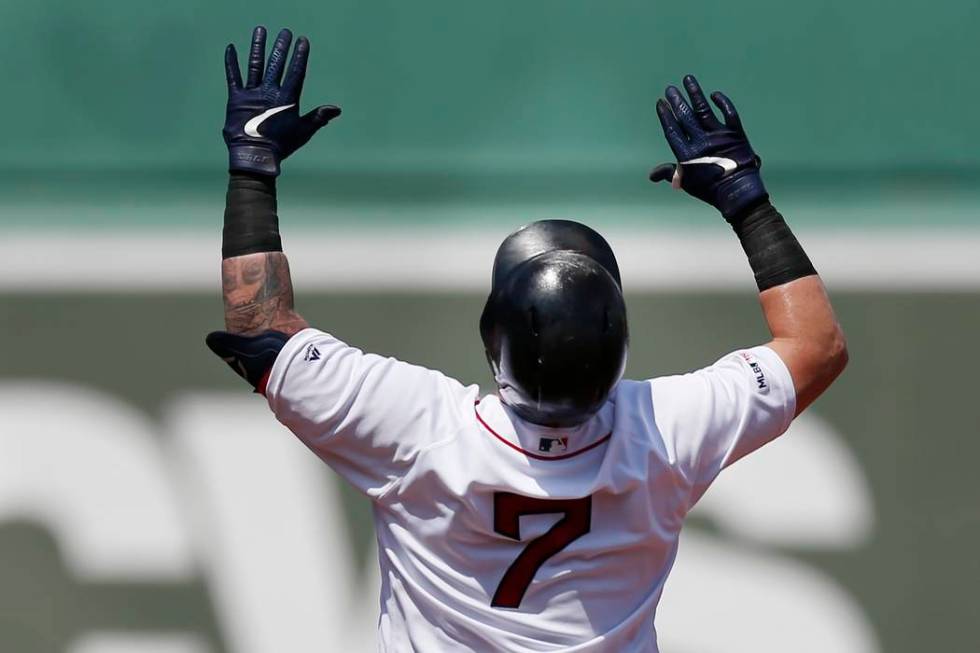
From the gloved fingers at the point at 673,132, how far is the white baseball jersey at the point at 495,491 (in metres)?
0.40

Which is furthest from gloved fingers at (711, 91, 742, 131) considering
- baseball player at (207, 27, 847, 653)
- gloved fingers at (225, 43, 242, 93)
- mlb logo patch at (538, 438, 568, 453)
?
gloved fingers at (225, 43, 242, 93)

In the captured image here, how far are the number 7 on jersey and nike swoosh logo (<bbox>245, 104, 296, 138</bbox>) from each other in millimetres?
597

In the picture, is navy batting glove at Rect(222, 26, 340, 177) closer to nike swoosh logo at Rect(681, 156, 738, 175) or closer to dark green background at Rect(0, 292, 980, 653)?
nike swoosh logo at Rect(681, 156, 738, 175)

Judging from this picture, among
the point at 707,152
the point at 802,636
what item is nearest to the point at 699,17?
the point at 707,152

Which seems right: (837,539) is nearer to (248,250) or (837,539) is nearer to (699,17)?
(699,17)

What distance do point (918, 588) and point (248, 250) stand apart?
194 cm

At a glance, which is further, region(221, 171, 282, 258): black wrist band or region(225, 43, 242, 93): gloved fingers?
region(225, 43, 242, 93): gloved fingers

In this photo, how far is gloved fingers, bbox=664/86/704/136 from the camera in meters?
1.75

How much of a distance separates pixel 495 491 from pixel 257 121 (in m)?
0.58

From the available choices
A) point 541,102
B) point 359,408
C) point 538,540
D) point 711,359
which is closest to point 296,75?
point 359,408

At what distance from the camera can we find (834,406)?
9.37 ft

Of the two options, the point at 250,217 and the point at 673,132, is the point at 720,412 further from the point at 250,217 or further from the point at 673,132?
the point at 250,217

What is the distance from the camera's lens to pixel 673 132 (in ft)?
5.78

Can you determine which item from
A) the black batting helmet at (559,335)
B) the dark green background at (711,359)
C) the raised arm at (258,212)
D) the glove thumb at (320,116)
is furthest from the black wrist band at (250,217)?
the dark green background at (711,359)
